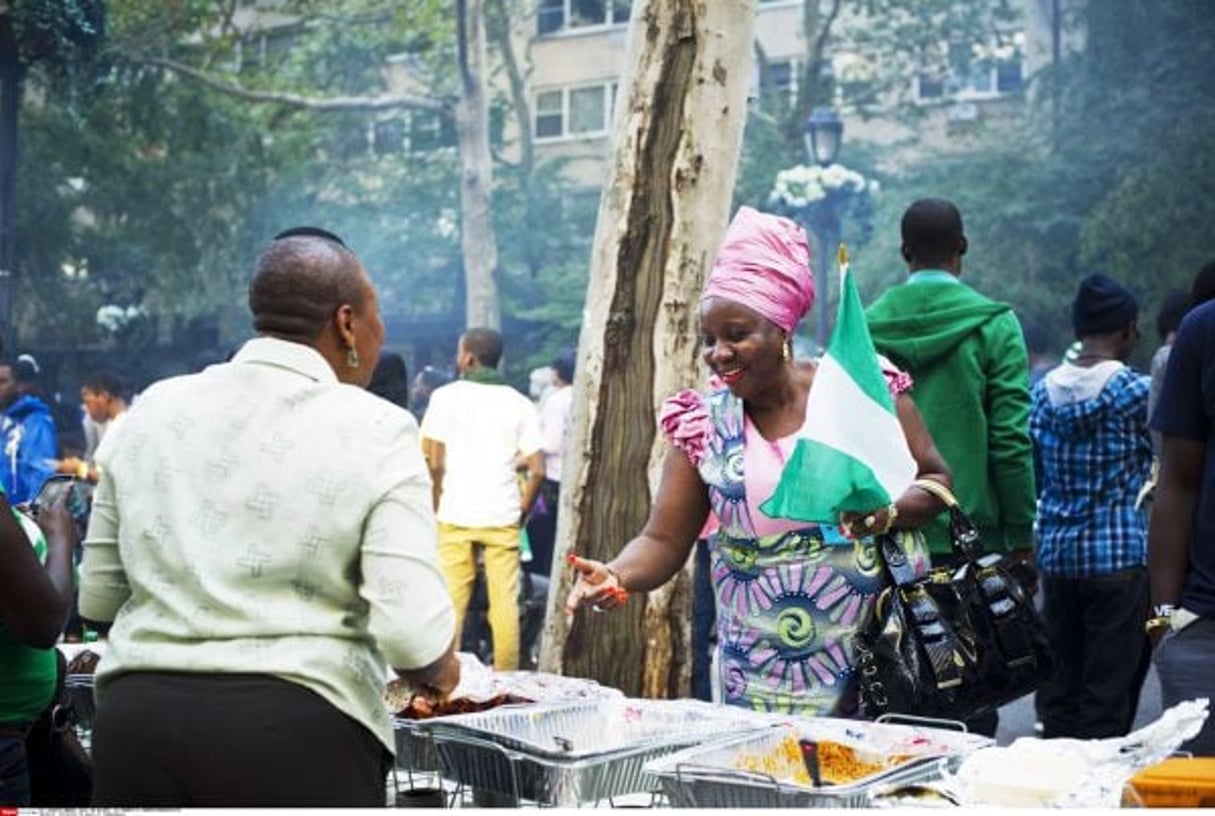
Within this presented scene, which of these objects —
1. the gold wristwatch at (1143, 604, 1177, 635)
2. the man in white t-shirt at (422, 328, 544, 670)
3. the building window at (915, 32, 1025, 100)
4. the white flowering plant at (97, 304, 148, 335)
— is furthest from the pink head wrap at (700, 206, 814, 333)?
the building window at (915, 32, 1025, 100)

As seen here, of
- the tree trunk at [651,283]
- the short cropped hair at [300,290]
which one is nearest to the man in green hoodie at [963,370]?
the tree trunk at [651,283]

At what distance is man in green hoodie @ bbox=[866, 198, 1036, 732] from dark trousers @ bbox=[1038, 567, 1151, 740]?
133 cm

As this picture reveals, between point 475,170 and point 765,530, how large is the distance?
26853 mm

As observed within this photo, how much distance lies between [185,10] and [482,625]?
21.5m

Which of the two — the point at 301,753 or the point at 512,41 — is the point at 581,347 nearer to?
the point at 301,753

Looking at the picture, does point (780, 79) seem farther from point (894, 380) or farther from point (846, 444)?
point (846, 444)

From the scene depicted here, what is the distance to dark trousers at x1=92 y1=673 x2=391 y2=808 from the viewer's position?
301 centimetres

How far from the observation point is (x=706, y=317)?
14.0 ft

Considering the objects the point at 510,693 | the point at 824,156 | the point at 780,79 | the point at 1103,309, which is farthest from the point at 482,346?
the point at 780,79

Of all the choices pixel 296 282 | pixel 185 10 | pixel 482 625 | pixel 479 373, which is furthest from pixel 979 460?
pixel 185 10

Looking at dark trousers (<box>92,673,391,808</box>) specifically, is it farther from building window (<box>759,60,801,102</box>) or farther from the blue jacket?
building window (<box>759,60,801,102</box>)

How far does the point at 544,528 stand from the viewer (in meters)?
12.2

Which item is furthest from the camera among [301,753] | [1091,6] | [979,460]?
[1091,6]

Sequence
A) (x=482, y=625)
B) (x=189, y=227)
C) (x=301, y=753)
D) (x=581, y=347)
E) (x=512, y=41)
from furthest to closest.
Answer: (x=512, y=41) → (x=189, y=227) → (x=482, y=625) → (x=581, y=347) → (x=301, y=753)
